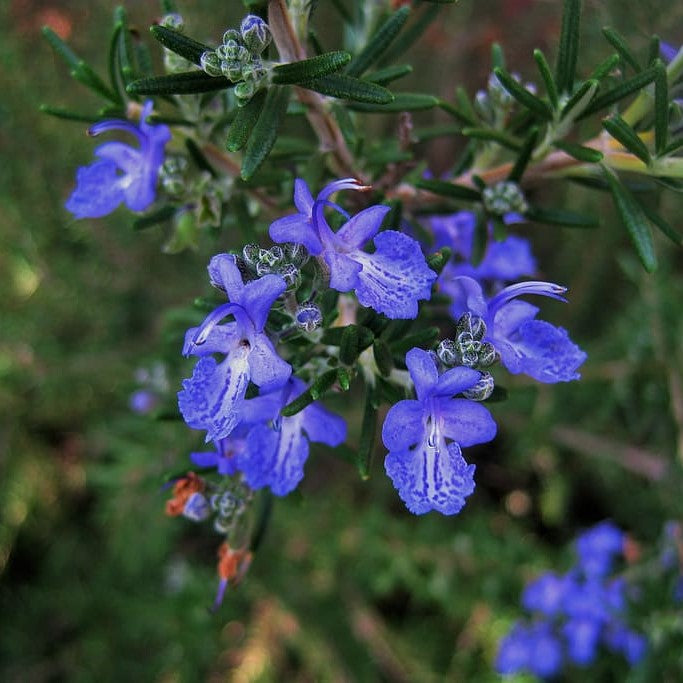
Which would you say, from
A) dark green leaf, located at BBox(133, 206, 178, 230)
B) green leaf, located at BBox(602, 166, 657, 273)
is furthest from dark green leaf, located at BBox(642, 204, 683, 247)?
dark green leaf, located at BBox(133, 206, 178, 230)

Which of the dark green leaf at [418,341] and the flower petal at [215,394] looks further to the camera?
the dark green leaf at [418,341]

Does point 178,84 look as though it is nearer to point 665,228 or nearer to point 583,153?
point 583,153

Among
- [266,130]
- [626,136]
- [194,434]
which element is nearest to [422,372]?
[266,130]

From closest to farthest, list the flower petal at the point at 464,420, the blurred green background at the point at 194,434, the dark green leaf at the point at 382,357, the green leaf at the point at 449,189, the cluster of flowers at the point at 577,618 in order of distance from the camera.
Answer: the flower petal at the point at 464,420, the dark green leaf at the point at 382,357, the green leaf at the point at 449,189, the cluster of flowers at the point at 577,618, the blurred green background at the point at 194,434

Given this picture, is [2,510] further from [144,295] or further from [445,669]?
[445,669]

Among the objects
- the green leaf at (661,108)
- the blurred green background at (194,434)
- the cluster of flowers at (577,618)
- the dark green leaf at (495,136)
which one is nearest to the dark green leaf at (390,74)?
the dark green leaf at (495,136)

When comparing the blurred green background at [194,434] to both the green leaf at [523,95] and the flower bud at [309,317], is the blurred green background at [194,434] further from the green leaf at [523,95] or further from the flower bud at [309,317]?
the flower bud at [309,317]

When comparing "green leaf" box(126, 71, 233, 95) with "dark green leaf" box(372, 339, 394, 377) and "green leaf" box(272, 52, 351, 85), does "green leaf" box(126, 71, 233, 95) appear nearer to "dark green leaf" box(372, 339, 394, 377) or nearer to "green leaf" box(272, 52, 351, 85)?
"green leaf" box(272, 52, 351, 85)
